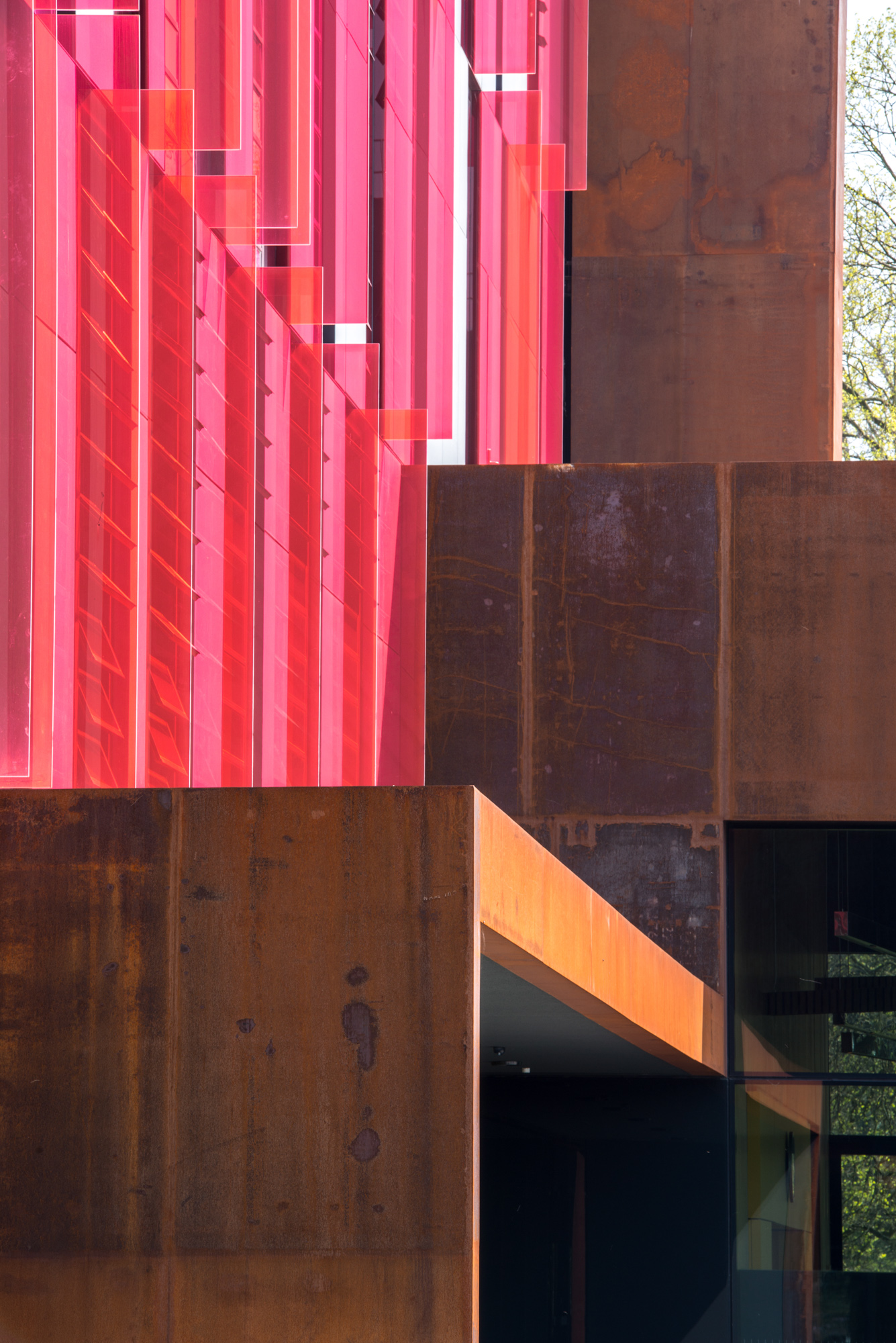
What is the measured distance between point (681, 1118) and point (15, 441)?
8.07 metres

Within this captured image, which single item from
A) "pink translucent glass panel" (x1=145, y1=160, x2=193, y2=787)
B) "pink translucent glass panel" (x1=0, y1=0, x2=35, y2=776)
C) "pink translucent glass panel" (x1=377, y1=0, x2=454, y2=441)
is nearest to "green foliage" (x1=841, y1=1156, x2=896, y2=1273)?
"pink translucent glass panel" (x1=377, y1=0, x2=454, y2=441)

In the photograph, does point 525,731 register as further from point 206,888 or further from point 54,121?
→ point 206,888

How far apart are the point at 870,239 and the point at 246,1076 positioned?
90.2 feet

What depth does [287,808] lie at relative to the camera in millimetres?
4410

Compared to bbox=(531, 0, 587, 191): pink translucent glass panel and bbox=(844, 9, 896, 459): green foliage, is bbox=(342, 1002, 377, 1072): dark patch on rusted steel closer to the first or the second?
bbox=(531, 0, 587, 191): pink translucent glass panel

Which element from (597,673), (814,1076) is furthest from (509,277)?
(814,1076)

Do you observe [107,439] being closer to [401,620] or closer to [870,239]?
[401,620]

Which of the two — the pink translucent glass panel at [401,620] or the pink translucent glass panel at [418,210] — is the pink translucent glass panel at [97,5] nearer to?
the pink translucent glass panel at [418,210]

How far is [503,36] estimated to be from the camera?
46.3 ft

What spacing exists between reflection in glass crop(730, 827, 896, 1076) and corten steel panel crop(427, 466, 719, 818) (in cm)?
→ 96

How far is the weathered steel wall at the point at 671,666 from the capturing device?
1219cm

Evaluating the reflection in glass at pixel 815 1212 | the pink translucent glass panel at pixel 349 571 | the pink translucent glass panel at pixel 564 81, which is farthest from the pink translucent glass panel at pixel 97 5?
the pink translucent glass panel at pixel 564 81

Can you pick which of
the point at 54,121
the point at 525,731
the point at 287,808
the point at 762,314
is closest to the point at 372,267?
the point at 525,731

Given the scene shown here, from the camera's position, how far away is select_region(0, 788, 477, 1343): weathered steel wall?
4309 mm
